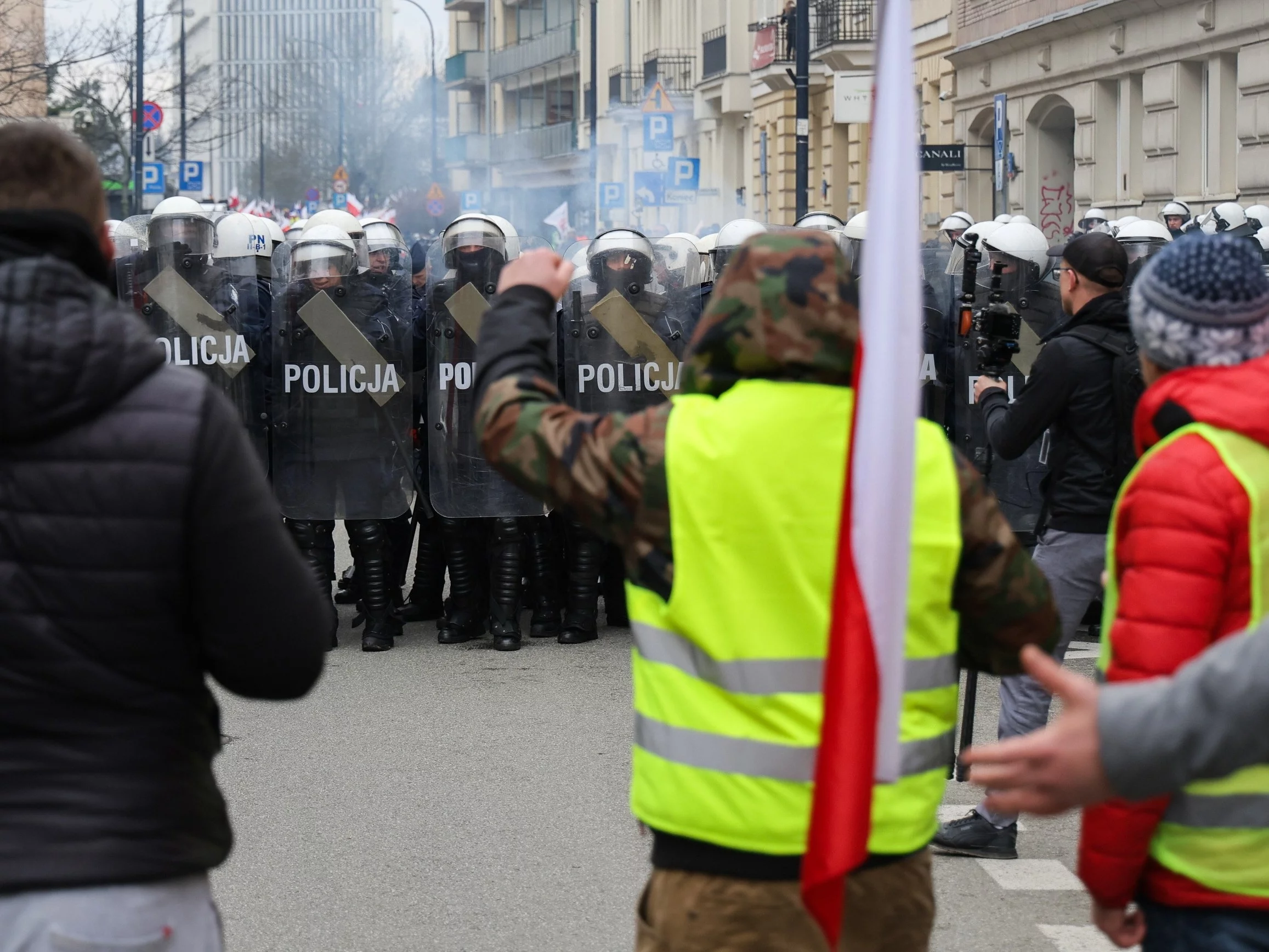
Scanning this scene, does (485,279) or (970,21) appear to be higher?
(970,21)

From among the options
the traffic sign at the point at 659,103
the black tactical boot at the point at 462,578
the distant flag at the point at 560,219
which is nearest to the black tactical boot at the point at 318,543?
the black tactical boot at the point at 462,578

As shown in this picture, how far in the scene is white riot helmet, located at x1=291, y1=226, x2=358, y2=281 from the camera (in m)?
9.48

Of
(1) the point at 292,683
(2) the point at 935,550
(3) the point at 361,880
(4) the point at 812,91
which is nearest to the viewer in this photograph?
(1) the point at 292,683

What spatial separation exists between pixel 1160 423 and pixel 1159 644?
0.36m

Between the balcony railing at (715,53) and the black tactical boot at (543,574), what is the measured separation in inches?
1597

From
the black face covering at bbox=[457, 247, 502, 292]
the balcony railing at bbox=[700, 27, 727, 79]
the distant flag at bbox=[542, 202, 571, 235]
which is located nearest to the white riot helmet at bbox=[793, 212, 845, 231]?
the black face covering at bbox=[457, 247, 502, 292]

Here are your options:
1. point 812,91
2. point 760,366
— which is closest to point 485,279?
point 760,366

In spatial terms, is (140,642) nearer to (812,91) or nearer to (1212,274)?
(1212,274)

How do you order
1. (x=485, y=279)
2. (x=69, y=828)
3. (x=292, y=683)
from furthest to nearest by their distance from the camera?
(x=485, y=279) < (x=292, y=683) < (x=69, y=828)

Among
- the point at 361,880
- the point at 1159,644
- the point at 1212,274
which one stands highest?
the point at 1212,274

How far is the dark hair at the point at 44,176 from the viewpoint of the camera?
252 centimetres

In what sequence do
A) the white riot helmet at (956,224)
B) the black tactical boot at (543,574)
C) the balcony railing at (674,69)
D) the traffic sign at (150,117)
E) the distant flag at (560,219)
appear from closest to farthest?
the black tactical boot at (543,574) < the white riot helmet at (956,224) < the distant flag at (560,219) < the traffic sign at (150,117) < the balcony railing at (674,69)

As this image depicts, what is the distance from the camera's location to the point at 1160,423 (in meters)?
2.84

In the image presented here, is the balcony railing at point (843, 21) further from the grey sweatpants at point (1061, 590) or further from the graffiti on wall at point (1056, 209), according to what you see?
the grey sweatpants at point (1061, 590)
